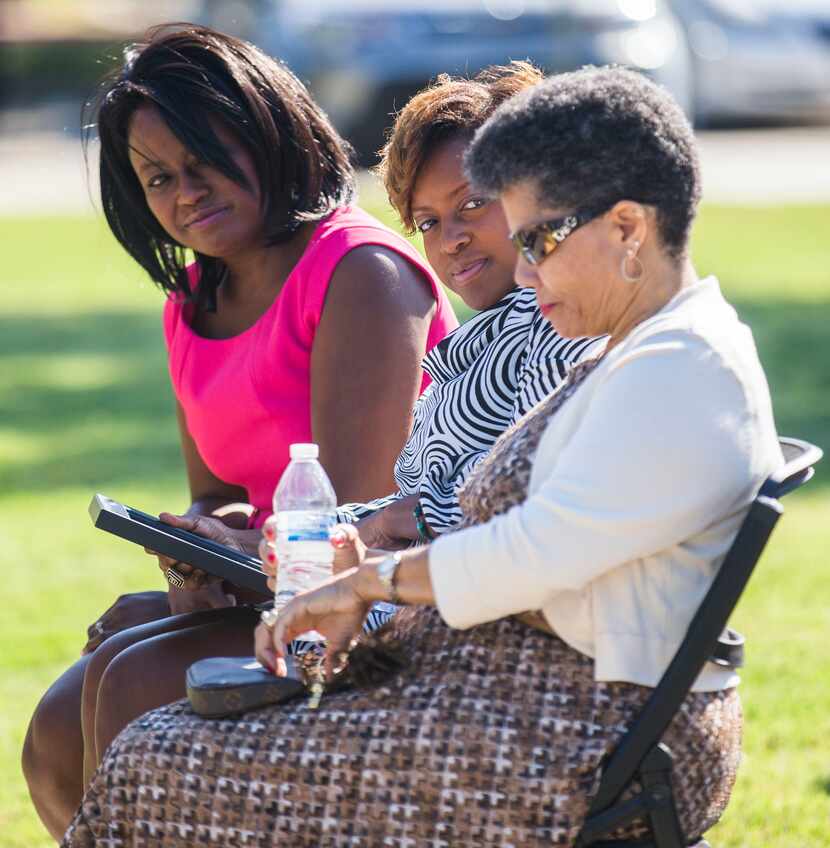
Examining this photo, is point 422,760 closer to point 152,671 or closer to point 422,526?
point 422,526

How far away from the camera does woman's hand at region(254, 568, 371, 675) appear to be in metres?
2.65

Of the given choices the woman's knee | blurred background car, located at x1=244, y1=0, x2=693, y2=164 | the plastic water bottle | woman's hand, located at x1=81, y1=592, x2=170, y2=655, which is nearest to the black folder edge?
the plastic water bottle

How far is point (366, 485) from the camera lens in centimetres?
359

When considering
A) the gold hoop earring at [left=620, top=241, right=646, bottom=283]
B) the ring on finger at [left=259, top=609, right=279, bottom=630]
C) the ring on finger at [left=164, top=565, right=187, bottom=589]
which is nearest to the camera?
the gold hoop earring at [left=620, top=241, right=646, bottom=283]

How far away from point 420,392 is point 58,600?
3.14 m

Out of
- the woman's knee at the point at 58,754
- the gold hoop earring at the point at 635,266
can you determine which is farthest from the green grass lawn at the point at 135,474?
the gold hoop earring at the point at 635,266

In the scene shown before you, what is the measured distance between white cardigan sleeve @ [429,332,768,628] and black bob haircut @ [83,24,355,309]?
156 centimetres

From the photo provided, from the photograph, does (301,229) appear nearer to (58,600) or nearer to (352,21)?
(58,600)

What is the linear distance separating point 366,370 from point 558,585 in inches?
47.9

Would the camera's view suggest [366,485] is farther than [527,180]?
Yes

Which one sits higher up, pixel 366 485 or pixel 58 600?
pixel 366 485

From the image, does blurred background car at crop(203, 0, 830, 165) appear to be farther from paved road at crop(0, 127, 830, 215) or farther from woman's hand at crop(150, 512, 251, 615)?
woman's hand at crop(150, 512, 251, 615)

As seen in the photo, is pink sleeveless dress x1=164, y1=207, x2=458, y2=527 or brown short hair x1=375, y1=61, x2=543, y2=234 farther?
pink sleeveless dress x1=164, y1=207, x2=458, y2=527

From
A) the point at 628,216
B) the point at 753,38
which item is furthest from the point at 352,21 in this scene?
the point at 628,216
